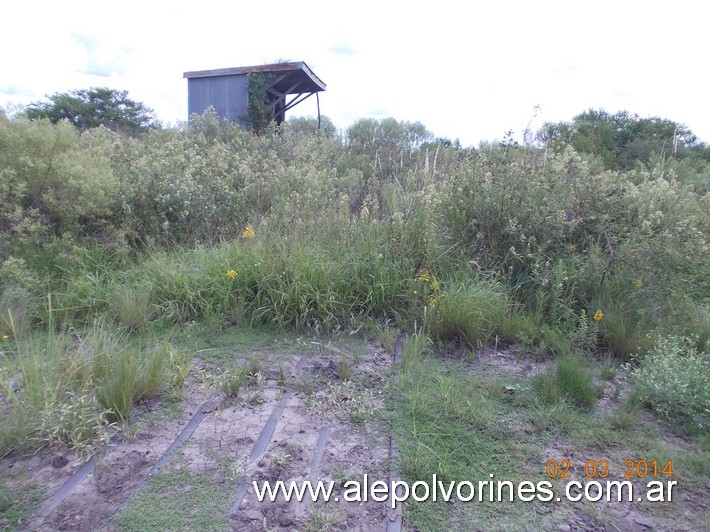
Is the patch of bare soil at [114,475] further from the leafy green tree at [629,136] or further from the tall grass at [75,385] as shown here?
the leafy green tree at [629,136]

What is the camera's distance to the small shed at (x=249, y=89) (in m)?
14.9

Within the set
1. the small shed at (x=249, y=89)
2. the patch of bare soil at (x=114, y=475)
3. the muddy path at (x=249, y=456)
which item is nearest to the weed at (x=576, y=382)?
the muddy path at (x=249, y=456)

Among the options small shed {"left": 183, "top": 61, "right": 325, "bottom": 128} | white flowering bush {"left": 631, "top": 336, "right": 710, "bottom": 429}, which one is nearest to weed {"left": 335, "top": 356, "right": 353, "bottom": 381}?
white flowering bush {"left": 631, "top": 336, "right": 710, "bottom": 429}

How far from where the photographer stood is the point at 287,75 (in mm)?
15086

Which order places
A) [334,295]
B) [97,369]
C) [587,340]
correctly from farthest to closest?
[334,295] < [587,340] < [97,369]

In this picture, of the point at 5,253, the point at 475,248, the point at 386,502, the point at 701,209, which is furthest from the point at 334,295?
the point at 701,209

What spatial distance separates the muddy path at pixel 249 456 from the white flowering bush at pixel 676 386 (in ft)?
5.62

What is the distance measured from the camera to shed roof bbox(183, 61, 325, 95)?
14.6 m

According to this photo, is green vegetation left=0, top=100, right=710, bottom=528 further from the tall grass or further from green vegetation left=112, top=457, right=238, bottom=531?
green vegetation left=112, top=457, right=238, bottom=531

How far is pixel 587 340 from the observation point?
12.9 feet

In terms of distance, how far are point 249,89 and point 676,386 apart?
14.3m

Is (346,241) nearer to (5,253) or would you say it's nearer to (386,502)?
(386,502)

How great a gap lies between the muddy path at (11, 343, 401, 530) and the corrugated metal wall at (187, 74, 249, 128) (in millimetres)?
13019

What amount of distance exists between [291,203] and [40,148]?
266cm
